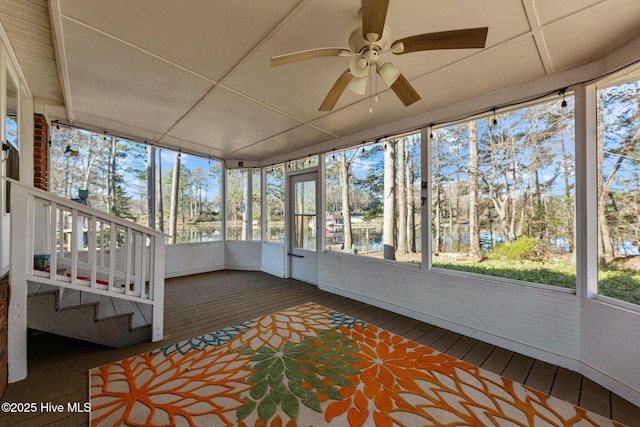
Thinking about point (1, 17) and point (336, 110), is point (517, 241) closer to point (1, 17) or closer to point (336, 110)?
point (336, 110)

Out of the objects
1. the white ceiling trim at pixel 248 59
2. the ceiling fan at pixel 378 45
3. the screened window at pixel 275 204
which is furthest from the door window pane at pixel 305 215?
the ceiling fan at pixel 378 45

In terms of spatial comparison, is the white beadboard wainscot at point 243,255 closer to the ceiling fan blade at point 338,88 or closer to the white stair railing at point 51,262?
the white stair railing at point 51,262

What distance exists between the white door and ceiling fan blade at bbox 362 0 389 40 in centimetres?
336

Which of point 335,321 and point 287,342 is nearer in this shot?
point 287,342

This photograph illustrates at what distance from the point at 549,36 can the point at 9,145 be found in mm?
4580

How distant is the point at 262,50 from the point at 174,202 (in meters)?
4.34

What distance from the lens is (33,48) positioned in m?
2.22

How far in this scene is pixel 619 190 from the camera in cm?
200

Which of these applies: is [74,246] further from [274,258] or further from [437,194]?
[437,194]

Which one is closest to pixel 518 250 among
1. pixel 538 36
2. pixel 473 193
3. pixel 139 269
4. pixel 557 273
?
pixel 557 273

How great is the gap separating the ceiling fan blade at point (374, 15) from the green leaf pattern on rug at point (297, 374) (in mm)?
2401

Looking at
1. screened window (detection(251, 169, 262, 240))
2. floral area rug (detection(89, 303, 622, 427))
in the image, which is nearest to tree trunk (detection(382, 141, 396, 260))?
floral area rug (detection(89, 303, 622, 427))

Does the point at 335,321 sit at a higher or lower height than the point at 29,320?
lower

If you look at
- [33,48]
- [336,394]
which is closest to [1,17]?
[33,48]
